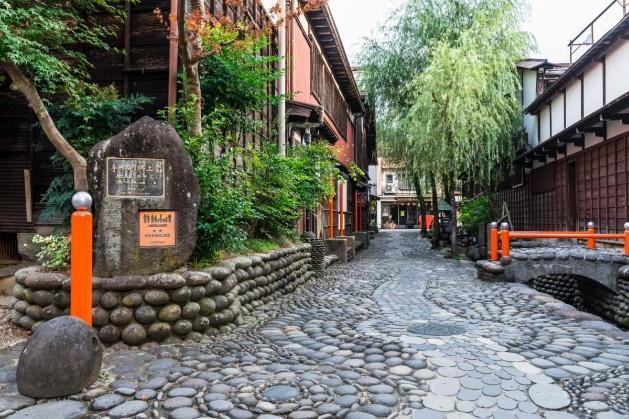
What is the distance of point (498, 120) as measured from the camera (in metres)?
16.1

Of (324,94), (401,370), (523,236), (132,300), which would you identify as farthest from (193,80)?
(324,94)

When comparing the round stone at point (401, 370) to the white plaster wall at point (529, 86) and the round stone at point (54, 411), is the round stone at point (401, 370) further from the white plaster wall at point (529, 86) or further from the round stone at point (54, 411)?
the white plaster wall at point (529, 86)

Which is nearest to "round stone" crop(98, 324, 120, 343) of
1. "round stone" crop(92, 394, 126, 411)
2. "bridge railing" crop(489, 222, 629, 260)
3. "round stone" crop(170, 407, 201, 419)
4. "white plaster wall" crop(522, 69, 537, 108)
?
"round stone" crop(92, 394, 126, 411)

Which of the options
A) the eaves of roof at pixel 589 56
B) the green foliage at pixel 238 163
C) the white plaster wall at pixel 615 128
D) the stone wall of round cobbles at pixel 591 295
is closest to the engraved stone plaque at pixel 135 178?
the green foliage at pixel 238 163

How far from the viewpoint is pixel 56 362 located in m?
3.51

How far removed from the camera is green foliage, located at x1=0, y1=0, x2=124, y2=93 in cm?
552

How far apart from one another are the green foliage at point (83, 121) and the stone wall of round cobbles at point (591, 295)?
9.90m

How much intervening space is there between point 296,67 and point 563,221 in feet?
36.6

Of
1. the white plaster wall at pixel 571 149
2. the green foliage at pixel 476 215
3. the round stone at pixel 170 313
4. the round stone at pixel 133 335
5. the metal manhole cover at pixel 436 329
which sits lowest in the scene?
the metal manhole cover at pixel 436 329

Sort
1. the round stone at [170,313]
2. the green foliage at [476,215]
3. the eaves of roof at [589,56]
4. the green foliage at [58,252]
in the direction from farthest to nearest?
the green foliage at [476,215] < the eaves of roof at [589,56] < the green foliage at [58,252] < the round stone at [170,313]

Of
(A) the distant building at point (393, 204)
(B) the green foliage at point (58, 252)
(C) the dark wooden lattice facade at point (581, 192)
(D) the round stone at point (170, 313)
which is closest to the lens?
(D) the round stone at point (170, 313)

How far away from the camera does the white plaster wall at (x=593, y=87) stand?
1316 cm

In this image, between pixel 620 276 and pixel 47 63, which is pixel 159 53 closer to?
pixel 47 63

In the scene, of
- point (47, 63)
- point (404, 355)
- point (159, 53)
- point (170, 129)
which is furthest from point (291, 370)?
point (159, 53)
